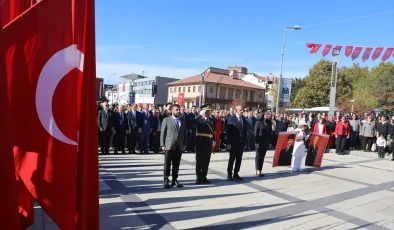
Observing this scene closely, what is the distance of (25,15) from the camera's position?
2.21 metres

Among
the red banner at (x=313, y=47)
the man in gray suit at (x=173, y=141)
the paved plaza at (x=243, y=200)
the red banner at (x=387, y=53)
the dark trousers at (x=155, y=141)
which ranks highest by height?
the red banner at (x=313, y=47)

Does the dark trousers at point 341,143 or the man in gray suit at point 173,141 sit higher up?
the man in gray suit at point 173,141

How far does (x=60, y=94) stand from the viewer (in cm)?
227

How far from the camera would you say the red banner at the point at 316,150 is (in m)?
11.2

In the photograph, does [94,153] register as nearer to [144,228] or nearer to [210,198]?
[144,228]

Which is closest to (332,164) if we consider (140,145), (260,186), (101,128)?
(260,186)

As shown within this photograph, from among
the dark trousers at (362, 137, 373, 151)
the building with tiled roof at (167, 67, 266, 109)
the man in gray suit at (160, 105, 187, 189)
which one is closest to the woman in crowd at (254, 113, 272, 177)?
the man in gray suit at (160, 105, 187, 189)

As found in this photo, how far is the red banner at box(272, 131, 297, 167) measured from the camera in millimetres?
10422

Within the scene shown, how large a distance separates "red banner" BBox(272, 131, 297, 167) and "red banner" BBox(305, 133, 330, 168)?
98cm

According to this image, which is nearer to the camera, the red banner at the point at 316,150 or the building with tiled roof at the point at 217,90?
the red banner at the point at 316,150

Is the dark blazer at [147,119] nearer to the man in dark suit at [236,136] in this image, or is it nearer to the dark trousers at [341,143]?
the man in dark suit at [236,136]

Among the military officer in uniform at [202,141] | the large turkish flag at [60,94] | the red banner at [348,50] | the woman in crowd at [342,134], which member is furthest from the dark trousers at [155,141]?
the red banner at [348,50]

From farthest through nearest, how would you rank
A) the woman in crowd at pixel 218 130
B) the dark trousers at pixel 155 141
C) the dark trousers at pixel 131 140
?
the woman in crowd at pixel 218 130, the dark trousers at pixel 155 141, the dark trousers at pixel 131 140

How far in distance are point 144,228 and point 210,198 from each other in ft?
6.79
